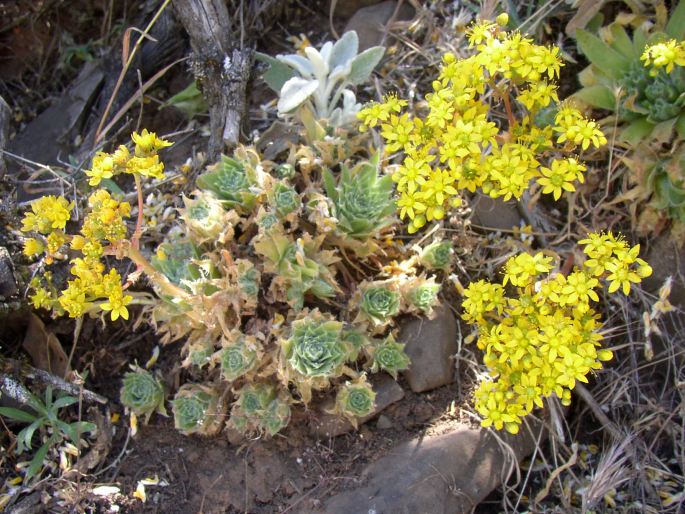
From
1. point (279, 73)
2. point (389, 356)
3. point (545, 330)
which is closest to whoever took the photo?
point (545, 330)

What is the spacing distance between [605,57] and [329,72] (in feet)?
3.54

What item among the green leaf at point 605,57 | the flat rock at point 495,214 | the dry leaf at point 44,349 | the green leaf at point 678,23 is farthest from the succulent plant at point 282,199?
the green leaf at point 678,23

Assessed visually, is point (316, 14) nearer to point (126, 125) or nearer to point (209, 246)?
point (126, 125)

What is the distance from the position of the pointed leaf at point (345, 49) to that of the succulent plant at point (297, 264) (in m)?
0.85

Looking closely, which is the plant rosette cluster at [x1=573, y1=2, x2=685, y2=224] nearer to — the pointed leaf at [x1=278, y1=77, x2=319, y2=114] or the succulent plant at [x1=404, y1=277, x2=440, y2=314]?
the succulent plant at [x1=404, y1=277, x2=440, y2=314]

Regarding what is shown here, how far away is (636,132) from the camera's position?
2605mm

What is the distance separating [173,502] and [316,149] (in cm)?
142

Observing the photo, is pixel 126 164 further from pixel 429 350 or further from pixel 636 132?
pixel 636 132

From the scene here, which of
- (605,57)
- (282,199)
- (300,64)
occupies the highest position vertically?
(300,64)

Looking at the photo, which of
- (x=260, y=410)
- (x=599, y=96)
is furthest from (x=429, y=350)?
(x=599, y=96)

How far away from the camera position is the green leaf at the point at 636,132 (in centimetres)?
260

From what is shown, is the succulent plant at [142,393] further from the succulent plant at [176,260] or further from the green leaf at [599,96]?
the green leaf at [599,96]

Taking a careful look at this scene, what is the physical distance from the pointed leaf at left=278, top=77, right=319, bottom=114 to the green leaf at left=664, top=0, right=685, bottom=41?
Result: 1362 mm

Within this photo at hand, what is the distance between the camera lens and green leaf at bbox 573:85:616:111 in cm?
264
